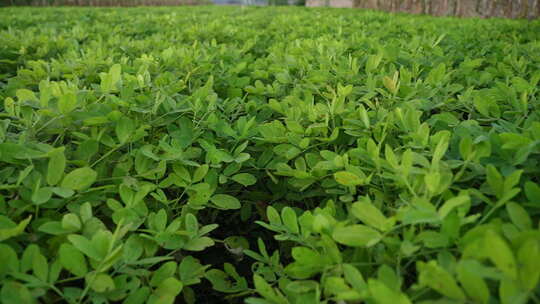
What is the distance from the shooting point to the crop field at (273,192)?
736 millimetres

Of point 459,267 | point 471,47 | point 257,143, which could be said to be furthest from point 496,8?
point 459,267

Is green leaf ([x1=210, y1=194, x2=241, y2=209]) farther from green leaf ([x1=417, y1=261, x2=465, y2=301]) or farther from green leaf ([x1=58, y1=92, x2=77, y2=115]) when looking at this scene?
green leaf ([x1=417, y1=261, x2=465, y2=301])

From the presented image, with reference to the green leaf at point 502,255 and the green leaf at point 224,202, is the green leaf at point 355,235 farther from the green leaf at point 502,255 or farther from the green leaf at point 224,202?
the green leaf at point 224,202

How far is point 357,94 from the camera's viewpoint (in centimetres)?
161

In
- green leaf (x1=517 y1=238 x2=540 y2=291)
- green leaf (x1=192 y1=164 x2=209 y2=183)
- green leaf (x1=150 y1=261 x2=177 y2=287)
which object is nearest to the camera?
green leaf (x1=517 y1=238 x2=540 y2=291)

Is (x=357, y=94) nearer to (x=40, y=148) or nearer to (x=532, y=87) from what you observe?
(x=532, y=87)

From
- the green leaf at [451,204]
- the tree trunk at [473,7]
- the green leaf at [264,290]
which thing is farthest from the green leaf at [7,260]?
the tree trunk at [473,7]

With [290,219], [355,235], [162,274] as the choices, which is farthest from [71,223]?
[355,235]

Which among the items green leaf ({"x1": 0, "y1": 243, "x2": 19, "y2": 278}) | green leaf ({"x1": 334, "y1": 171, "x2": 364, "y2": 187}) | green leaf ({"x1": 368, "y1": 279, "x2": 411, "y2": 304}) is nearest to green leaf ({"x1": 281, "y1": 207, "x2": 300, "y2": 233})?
green leaf ({"x1": 334, "y1": 171, "x2": 364, "y2": 187})

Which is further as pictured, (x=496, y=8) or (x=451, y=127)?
(x=496, y=8)

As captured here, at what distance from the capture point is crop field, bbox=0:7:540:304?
2.42 feet

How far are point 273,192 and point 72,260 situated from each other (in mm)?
760

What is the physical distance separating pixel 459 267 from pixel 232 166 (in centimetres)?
76

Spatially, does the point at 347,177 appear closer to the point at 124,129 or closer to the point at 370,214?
the point at 370,214
